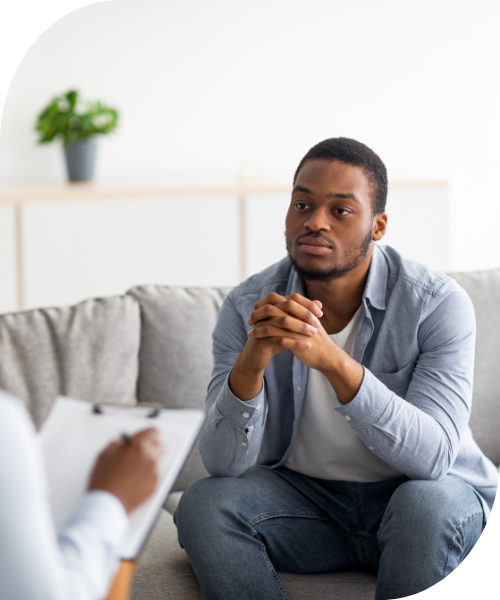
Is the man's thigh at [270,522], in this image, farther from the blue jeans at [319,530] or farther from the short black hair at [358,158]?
the short black hair at [358,158]

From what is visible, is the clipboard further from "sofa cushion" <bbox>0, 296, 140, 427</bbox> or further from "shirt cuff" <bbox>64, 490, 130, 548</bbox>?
"sofa cushion" <bbox>0, 296, 140, 427</bbox>

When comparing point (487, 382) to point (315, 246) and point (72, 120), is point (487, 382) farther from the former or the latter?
point (72, 120)

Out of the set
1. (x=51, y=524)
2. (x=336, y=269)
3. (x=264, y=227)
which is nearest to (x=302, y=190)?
(x=336, y=269)

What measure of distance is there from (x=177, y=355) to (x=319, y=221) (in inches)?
22.6

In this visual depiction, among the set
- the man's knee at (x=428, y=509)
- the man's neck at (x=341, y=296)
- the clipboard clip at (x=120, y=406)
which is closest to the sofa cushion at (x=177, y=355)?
the man's neck at (x=341, y=296)

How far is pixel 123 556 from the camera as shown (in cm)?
56

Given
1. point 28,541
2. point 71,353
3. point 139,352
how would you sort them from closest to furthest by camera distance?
1. point 28,541
2. point 71,353
3. point 139,352

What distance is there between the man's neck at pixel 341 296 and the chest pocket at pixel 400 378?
14 cm

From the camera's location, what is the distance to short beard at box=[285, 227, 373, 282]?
1.28m

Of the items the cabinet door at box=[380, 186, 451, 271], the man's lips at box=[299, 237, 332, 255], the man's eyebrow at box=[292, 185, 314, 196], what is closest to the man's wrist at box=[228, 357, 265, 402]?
the man's lips at box=[299, 237, 332, 255]

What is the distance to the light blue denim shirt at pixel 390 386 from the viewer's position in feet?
3.77

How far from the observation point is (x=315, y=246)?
49.1 inches

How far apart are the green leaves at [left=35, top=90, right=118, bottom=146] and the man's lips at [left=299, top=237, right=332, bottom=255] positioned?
2231 mm

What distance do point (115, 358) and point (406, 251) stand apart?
6.14 feet
